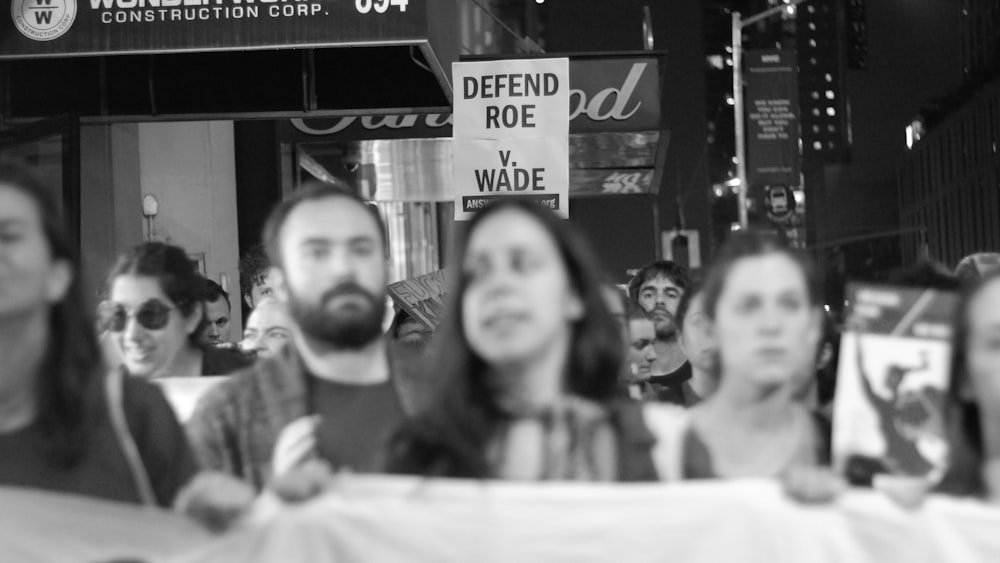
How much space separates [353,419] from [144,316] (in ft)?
6.50

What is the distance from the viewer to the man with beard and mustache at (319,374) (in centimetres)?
398

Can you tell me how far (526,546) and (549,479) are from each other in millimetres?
167

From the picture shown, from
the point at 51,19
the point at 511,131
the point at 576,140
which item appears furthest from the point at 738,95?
the point at 51,19

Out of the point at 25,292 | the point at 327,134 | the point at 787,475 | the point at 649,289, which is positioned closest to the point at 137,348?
→ the point at 25,292

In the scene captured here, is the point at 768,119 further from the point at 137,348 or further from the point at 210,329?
the point at 137,348

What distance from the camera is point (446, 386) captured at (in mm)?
3725

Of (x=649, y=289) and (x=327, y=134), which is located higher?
(x=327, y=134)

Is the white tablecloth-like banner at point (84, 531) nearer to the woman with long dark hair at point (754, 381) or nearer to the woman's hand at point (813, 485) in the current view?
the woman with long dark hair at point (754, 381)

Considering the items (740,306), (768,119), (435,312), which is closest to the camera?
(740,306)

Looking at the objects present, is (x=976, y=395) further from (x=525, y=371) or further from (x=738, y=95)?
(x=738, y=95)

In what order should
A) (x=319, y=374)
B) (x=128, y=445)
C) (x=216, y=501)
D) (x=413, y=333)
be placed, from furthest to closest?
1. (x=413, y=333)
2. (x=319, y=374)
3. (x=128, y=445)
4. (x=216, y=501)

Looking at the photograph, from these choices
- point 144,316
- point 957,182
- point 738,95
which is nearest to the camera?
point 144,316

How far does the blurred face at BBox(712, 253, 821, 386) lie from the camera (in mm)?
3945

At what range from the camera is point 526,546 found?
142 inches
